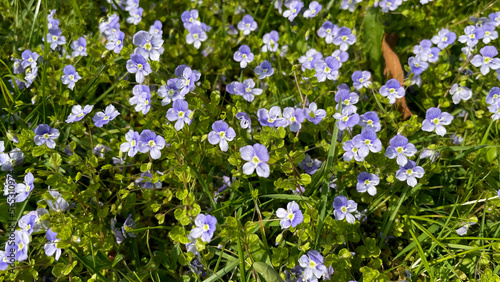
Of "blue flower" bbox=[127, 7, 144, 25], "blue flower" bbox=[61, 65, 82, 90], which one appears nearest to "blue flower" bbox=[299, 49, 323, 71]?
"blue flower" bbox=[127, 7, 144, 25]

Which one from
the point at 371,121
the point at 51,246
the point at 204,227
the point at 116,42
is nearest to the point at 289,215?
the point at 204,227

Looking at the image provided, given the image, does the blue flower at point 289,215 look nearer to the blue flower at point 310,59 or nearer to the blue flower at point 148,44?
the blue flower at point 310,59

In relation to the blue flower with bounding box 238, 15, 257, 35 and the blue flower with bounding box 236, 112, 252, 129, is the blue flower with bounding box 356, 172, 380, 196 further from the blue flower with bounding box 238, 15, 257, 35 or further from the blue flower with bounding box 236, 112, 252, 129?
the blue flower with bounding box 238, 15, 257, 35

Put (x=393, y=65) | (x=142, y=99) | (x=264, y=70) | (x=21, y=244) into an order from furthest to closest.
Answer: (x=393, y=65) < (x=264, y=70) < (x=142, y=99) < (x=21, y=244)

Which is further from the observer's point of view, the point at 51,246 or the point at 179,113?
the point at 179,113

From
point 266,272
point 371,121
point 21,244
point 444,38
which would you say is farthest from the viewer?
point 444,38

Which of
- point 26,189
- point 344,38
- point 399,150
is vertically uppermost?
point 344,38

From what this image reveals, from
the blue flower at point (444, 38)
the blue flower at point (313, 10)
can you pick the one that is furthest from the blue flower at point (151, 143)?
the blue flower at point (444, 38)

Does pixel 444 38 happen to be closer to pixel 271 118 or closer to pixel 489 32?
pixel 489 32

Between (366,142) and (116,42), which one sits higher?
(116,42)
